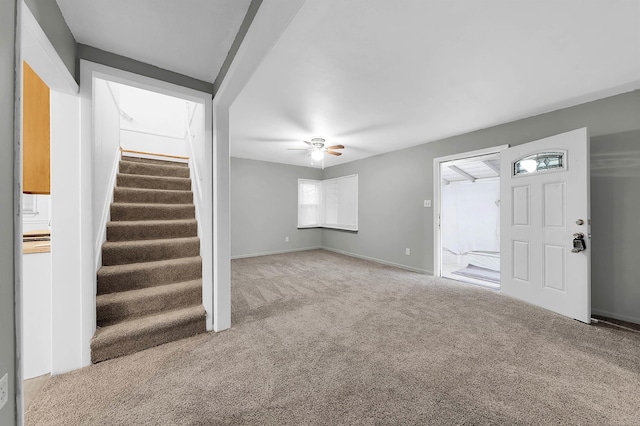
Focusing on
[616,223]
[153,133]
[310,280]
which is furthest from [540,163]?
[153,133]

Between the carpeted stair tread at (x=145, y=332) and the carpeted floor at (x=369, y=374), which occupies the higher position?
the carpeted stair tread at (x=145, y=332)

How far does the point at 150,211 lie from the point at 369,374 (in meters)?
2.95

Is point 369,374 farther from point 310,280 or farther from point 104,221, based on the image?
point 104,221

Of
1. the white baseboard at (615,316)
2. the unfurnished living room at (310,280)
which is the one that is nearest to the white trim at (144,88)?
the unfurnished living room at (310,280)

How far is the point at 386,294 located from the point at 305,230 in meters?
3.58

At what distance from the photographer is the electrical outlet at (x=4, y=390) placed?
0.81 meters

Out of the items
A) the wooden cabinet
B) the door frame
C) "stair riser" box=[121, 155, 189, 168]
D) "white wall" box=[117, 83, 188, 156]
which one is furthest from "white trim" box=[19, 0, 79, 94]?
the door frame

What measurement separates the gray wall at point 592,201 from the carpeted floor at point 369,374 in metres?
0.70

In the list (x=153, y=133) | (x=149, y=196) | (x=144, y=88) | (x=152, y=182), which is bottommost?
(x=149, y=196)

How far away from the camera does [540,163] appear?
9.40 feet

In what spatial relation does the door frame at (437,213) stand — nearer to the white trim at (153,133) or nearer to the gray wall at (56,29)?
the gray wall at (56,29)

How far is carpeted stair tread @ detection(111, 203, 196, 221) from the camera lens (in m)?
2.68

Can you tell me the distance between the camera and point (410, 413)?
1.31 meters

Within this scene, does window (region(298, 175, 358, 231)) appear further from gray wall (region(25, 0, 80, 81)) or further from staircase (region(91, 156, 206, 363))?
gray wall (region(25, 0, 80, 81))
